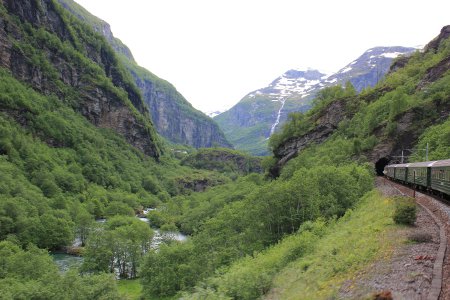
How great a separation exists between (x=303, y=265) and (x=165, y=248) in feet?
124

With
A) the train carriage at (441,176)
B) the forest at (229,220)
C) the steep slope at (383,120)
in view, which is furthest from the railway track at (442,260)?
the steep slope at (383,120)

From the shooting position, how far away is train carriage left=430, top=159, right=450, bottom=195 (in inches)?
1249

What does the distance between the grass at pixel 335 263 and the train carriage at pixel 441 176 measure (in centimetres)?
632

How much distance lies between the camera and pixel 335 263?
2098 cm

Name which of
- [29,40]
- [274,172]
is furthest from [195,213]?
[29,40]

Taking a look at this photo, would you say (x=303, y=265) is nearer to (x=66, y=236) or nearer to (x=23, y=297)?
(x=23, y=297)

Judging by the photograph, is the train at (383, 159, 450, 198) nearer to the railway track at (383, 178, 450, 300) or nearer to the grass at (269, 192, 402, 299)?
the railway track at (383, 178, 450, 300)

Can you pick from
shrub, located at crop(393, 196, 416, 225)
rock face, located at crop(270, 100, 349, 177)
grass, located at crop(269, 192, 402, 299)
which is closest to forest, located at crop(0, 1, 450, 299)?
grass, located at crop(269, 192, 402, 299)

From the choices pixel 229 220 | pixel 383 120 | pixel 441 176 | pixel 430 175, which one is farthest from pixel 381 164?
pixel 441 176

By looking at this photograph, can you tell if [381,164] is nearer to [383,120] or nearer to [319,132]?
[383,120]

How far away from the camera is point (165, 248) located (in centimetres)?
5953

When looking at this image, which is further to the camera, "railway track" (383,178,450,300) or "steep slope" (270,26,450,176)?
"steep slope" (270,26,450,176)

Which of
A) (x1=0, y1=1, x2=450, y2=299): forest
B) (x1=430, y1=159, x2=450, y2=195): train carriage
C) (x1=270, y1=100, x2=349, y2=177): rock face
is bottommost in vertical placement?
(x1=0, y1=1, x2=450, y2=299): forest

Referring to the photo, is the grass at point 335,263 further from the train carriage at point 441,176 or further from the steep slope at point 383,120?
the steep slope at point 383,120
